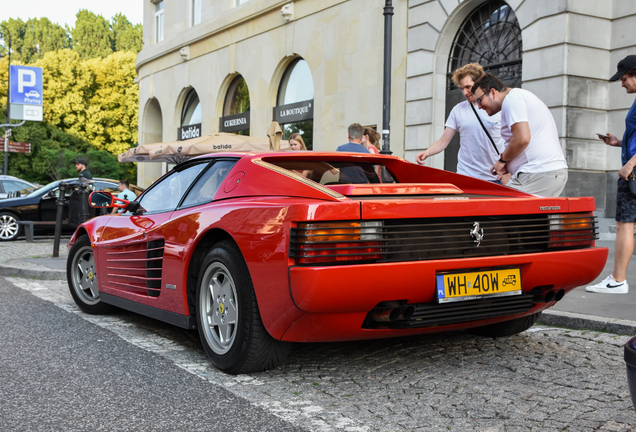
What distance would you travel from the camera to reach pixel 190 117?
25750mm

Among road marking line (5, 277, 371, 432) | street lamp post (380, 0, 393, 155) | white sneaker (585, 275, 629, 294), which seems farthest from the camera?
street lamp post (380, 0, 393, 155)

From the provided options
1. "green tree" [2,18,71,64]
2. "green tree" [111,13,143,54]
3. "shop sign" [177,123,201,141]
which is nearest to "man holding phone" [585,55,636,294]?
"shop sign" [177,123,201,141]

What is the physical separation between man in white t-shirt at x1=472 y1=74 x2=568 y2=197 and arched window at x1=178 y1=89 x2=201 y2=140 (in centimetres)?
2023

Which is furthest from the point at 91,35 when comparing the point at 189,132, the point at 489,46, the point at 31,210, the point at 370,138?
the point at 370,138

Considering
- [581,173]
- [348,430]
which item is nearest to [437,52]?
[581,173]

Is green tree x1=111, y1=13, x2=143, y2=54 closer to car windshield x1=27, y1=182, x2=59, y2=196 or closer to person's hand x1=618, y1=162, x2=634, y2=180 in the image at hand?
car windshield x1=27, y1=182, x2=59, y2=196

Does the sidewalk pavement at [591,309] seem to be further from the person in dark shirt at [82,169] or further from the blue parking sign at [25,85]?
the blue parking sign at [25,85]

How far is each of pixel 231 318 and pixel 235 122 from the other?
18401 millimetres

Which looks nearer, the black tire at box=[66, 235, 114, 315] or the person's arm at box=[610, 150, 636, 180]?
the person's arm at box=[610, 150, 636, 180]

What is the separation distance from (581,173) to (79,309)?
8564mm

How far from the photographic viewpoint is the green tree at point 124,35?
6194 cm

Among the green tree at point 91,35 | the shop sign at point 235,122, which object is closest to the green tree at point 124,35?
the green tree at point 91,35

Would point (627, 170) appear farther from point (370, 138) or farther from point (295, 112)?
point (295, 112)

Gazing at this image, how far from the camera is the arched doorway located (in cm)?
1250
